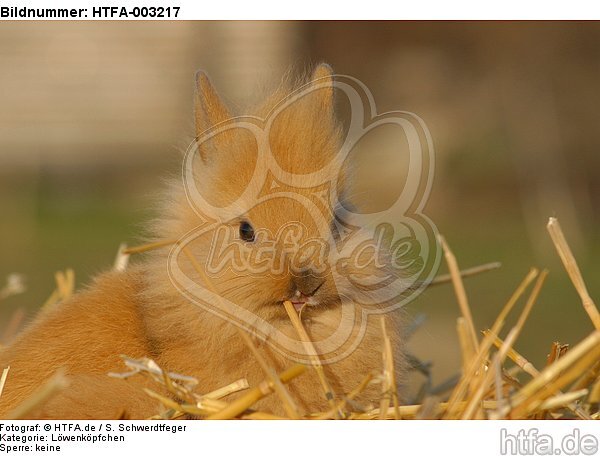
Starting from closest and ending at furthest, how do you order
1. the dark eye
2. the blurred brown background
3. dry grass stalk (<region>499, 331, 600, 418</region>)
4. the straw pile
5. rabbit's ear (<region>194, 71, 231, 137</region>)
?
dry grass stalk (<region>499, 331, 600, 418</region>) → the straw pile → the dark eye → rabbit's ear (<region>194, 71, 231, 137</region>) → the blurred brown background

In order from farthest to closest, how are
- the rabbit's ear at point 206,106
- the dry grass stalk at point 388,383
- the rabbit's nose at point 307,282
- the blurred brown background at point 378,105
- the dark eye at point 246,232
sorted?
the blurred brown background at point 378,105
the rabbit's ear at point 206,106
the dark eye at point 246,232
the rabbit's nose at point 307,282
the dry grass stalk at point 388,383

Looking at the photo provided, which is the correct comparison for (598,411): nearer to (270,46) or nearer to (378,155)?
(378,155)

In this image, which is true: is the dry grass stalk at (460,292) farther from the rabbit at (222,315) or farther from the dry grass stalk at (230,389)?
the dry grass stalk at (230,389)

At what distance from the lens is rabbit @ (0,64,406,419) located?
3566mm

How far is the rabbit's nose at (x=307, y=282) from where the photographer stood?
11.4 ft

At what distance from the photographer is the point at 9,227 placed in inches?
523

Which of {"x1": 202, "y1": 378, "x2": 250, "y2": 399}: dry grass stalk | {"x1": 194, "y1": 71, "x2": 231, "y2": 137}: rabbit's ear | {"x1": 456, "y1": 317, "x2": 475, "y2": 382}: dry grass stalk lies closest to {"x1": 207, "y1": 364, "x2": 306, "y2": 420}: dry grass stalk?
{"x1": 202, "y1": 378, "x2": 250, "y2": 399}: dry grass stalk

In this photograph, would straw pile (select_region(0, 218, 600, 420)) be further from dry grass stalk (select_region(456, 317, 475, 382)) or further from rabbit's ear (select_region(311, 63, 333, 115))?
rabbit's ear (select_region(311, 63, 333, 115))

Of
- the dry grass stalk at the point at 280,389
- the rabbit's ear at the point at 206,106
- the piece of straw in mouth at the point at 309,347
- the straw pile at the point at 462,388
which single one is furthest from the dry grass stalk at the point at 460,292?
the rabbit's ear at the point at 206,106

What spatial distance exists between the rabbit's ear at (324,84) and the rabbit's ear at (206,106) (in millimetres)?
436

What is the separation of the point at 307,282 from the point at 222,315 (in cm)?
43

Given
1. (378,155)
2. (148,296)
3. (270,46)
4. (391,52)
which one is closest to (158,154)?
(270,46)

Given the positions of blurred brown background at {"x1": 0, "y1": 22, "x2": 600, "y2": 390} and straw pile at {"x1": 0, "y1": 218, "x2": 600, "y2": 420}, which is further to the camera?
blurred brown background at {"x1": 0, "y1": 22, "x2": 600, "y2": 390}

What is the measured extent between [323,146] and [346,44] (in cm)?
1164
